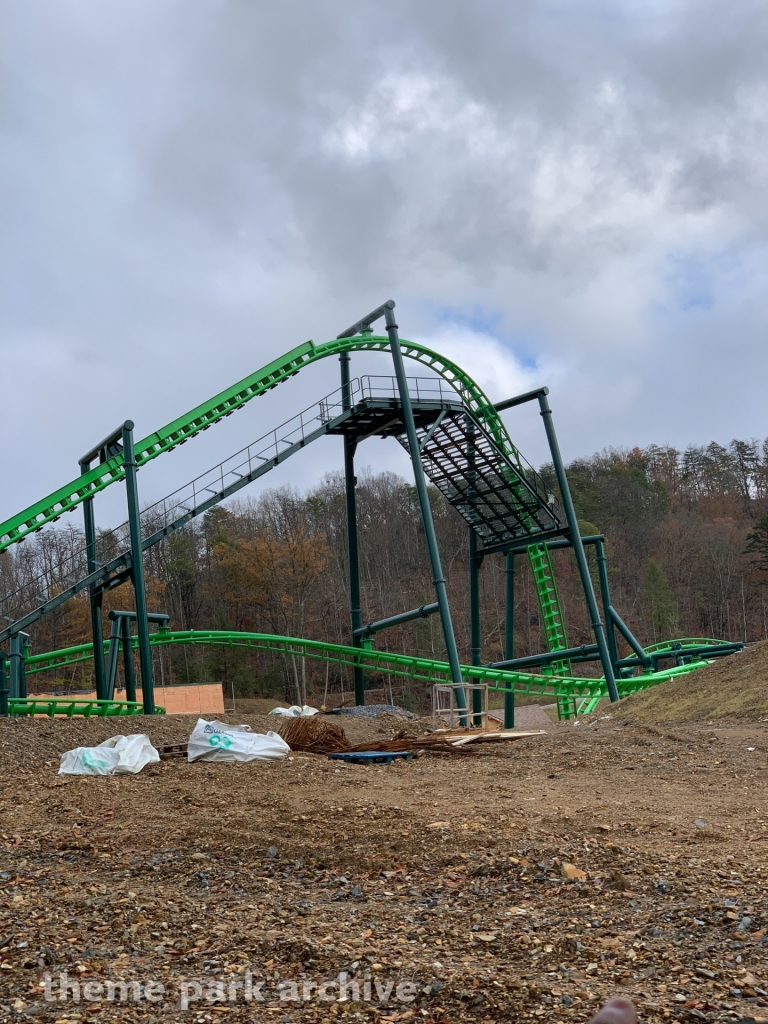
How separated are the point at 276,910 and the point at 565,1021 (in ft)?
6.77

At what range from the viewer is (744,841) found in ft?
20.6

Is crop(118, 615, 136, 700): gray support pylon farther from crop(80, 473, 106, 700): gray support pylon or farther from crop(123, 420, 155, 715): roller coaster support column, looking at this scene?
crop(123, 420, 155, 715): roller coaster support column

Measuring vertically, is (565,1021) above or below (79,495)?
below

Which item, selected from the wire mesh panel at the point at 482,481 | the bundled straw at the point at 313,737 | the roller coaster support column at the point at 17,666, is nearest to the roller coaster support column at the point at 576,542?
the wire mesh panel at the point at 482,481

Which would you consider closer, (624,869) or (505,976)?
(505,976)

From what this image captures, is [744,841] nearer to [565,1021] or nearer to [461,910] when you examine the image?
[461,910]

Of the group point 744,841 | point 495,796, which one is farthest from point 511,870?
point 495,796

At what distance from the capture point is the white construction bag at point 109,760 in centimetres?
1051

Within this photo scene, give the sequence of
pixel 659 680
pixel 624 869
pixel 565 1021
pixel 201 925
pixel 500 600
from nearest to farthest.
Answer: pixel 565 1021
pixel 201 925
pixel 624 869
pixel 659 680
pixel 500 600

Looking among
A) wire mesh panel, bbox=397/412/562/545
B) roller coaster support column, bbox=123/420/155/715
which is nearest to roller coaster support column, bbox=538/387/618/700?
wire mesh panel, bbox=397/412/562/545

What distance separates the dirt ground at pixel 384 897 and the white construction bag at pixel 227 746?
1261mm

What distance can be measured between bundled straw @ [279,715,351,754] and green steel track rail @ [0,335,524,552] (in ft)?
20.8

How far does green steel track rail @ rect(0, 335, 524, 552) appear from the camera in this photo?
654 inches

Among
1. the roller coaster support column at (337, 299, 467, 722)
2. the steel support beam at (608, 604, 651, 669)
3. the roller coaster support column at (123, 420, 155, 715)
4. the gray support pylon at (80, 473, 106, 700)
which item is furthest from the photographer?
the steel support beam at (608, 604, 651, 669)
